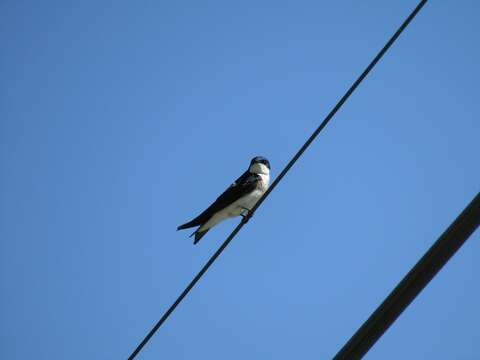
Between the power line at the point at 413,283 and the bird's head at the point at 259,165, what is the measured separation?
5219 mm

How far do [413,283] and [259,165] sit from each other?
5.48 meters

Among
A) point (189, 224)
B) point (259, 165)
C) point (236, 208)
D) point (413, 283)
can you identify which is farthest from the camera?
point (259, 165)

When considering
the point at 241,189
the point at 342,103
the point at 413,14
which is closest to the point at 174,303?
the point at 342,103

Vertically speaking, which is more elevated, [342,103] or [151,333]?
[342,103]

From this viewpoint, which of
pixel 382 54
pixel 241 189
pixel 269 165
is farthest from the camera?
pixel 269 165

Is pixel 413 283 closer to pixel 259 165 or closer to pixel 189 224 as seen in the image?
pixel 189 224

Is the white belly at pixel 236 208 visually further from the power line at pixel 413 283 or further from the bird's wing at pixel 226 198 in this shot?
the power line at pixel 413 283

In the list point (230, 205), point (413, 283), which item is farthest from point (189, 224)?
point (413, 283)

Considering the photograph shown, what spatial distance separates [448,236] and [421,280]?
0.15m

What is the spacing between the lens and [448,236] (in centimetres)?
184

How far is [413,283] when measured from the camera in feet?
6.13

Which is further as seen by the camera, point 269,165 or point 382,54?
point 269,165

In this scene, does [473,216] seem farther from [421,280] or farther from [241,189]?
[241,189]

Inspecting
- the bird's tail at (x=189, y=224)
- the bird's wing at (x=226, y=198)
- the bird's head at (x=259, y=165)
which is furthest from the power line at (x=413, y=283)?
the bird's head at (x=259, y=165)
